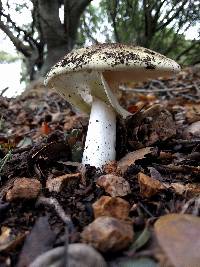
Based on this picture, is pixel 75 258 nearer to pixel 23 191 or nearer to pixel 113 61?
pixel 23 191

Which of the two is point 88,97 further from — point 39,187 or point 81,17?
point 81,17

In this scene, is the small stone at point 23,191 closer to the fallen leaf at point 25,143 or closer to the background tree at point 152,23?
the fallen leaf at point 25,143

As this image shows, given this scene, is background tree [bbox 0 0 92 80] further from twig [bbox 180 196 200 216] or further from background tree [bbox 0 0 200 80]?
twig [bbox 180 196 200 216]

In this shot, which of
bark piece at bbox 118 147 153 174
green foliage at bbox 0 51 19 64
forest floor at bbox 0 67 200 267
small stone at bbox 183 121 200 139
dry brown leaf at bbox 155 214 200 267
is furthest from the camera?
green foliage at bbox 0 51 19 64

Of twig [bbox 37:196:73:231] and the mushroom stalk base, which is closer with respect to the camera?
twig [bbox 37:196:73:231]

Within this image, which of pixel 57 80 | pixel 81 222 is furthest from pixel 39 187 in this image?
pixel 57 80

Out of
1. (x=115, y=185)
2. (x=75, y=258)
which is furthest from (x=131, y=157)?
(x=75, y=258)

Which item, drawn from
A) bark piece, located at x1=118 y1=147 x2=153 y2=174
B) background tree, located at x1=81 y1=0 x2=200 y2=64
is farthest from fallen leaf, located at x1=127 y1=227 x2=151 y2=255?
background tree, located at x1=81 y1=0 x2=200 y2=64
